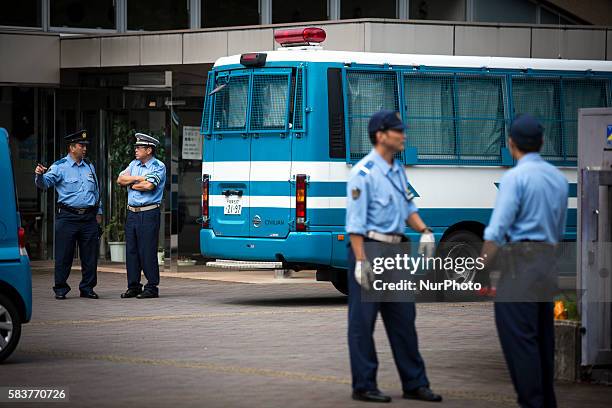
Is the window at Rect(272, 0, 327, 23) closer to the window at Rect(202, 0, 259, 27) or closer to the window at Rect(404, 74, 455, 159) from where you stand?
the window at Rect(202, 0, 259, 27)

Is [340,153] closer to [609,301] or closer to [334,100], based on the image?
[334,100]

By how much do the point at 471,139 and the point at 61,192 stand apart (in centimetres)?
510

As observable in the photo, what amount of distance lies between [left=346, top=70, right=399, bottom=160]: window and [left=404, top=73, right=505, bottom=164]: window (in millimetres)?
225

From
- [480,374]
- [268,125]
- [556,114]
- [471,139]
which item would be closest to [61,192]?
[268,125]

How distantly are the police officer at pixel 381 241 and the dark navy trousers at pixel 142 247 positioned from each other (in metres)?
8.20

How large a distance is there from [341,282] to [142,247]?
251 cm

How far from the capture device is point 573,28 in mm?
22125

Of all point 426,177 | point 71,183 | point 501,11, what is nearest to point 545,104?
point 426,177

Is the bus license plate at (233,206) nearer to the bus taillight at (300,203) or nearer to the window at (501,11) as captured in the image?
the bus taillight at (300,203)

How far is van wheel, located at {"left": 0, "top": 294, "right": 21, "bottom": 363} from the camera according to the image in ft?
36.5

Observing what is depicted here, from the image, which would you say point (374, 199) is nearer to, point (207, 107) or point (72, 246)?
point (207, 107)

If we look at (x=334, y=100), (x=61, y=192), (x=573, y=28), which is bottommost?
(x=61, y=192)

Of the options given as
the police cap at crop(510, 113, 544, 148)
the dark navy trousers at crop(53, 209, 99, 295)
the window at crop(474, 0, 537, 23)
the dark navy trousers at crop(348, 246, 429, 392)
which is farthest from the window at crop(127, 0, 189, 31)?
the police cap at crop(510, 113, 544, 148)

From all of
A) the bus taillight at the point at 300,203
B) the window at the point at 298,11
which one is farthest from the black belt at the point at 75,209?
the window at the point at 298,11
